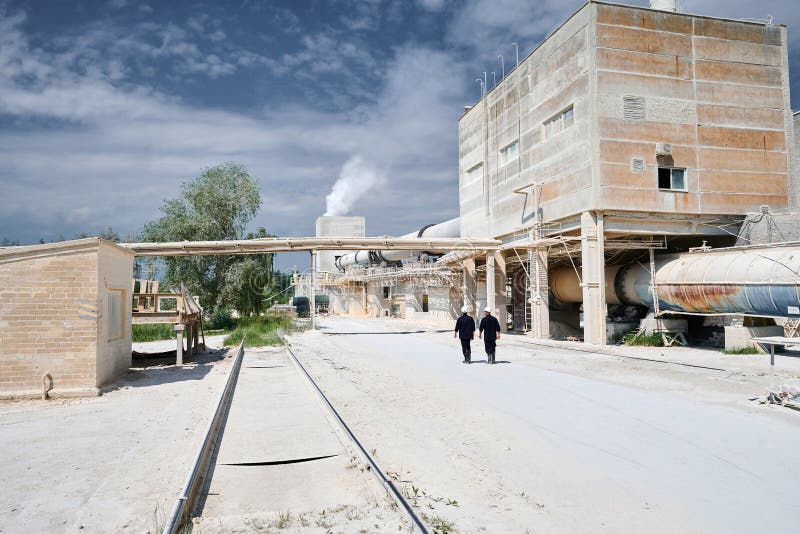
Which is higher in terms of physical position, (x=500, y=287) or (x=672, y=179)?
Result: (x=672, y=179)

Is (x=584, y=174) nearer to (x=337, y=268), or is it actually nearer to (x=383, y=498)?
(x=383, y=498)

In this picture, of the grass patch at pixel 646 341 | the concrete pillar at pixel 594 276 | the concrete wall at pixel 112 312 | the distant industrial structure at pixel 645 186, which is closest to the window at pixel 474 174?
the distant industrial structure at pixel 645 186

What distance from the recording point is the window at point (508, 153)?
26.3 m

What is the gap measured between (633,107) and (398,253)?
27.2 m

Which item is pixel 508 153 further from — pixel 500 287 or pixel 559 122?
pixel 500 287

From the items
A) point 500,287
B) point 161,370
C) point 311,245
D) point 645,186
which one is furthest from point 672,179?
point 161,370

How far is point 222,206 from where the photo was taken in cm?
3747

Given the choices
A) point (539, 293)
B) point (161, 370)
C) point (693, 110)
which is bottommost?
point (161, 370)

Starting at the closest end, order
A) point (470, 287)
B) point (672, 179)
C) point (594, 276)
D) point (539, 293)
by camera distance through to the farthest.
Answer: point (594, 276)
point (672, 179)
point (539, 293)
point (470, 287)

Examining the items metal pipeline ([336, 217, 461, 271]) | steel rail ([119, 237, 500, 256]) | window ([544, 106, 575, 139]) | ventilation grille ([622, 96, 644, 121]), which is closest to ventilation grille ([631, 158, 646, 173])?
ventilation grille ([622, 96, 644, 121])

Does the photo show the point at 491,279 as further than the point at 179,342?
Yes

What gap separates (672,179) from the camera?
20641mm

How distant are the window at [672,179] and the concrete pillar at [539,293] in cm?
565

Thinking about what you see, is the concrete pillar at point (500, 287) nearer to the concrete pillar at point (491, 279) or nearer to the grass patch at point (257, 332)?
the concrete pillar at point (491, 279)
